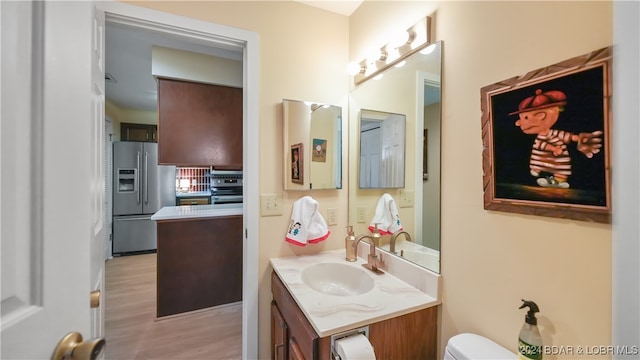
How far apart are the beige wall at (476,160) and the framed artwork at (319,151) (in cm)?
22

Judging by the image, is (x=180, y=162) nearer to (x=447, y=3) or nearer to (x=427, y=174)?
(x=427, y=174)

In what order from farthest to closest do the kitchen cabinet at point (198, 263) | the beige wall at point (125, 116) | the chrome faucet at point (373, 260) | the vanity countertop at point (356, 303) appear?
1. the beige wall at point (125, 116)
2. the kitchen cabinet at point (198, 263)
3. the chrome faucet at point (373, 260)
4. the vanity countertop at point (356, 303)

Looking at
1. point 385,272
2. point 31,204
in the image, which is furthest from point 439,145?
point 31,204

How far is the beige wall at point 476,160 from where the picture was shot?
0.70 m

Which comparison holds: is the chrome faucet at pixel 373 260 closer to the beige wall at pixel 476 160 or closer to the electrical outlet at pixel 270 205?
the beige wall at pixel 476 160

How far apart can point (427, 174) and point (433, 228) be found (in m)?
0.25

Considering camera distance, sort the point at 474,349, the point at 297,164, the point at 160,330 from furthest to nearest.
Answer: the point at 160,330
the point at 297,164
the point at 474,349

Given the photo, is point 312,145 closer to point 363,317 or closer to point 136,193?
point 363,317

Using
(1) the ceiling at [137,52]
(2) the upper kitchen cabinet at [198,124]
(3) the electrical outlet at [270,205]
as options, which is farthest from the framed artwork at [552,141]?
(2) the upper kitchen cabinet at [198,124]

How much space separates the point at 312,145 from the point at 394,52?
0.72m

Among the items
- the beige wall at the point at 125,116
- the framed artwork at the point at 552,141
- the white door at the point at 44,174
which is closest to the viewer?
the white door at the point at 44,174

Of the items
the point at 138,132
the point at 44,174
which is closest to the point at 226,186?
the point at 138,132

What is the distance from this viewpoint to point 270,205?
63.3 inches

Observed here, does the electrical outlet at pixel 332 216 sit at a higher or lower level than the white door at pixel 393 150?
lower
